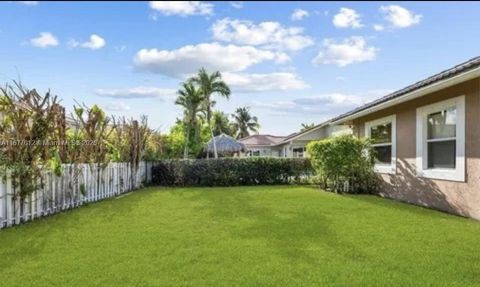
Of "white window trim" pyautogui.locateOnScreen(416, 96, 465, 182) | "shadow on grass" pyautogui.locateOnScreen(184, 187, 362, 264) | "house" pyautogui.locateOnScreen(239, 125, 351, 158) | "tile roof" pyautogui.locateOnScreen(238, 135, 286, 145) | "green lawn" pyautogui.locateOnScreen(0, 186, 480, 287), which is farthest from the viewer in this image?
"tile roof" pyautogui.locateOnScreen(238, 135, 286, 145)

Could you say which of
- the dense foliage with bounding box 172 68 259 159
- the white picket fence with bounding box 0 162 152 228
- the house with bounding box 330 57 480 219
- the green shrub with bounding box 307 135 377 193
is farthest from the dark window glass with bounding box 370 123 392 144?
the dense foliage with bounding box 172 68 259 159

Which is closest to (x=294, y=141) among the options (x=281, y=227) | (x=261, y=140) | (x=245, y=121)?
(x=261, y=140)

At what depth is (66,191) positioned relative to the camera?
10.6 meters

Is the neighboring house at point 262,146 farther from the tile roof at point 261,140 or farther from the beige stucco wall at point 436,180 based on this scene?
the beige stucco wall at point 436,180

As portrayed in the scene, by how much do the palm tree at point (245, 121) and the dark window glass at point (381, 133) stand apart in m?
61.3

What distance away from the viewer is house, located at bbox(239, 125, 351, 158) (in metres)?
30.7

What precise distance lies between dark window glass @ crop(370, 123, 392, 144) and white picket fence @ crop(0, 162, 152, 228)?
9.66 metres

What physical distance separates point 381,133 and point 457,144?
527cm

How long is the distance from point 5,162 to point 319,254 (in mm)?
6497

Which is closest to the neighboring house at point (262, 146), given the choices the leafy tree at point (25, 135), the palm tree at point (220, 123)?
the palm tree at point (220, 123)

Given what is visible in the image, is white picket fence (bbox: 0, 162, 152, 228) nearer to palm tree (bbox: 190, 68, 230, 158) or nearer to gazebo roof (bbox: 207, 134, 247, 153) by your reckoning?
gazebo roof (bbox: 207, 134, 247, 153)

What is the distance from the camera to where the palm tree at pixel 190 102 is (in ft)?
123

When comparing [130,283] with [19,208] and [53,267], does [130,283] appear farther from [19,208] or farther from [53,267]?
[19,208]

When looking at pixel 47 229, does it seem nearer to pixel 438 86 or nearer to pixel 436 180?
pixel 438 86
